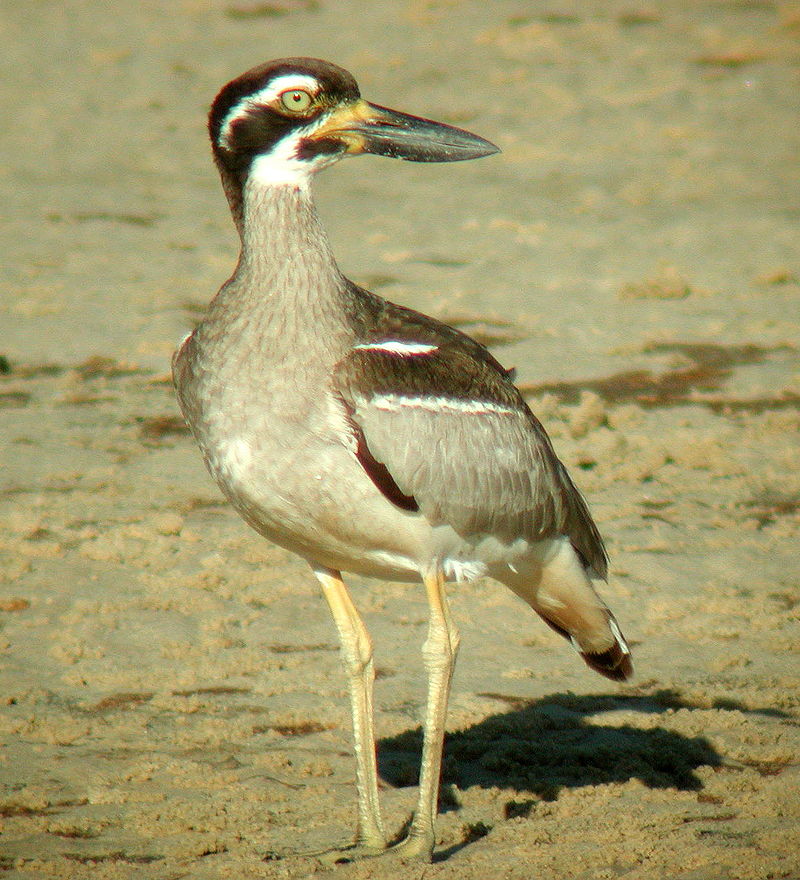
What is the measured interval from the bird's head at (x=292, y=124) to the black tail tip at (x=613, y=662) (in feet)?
6.65

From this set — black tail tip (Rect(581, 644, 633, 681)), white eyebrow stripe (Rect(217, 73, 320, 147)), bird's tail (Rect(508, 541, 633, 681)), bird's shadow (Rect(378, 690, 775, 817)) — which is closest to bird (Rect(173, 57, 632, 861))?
white eyebrow stripe (Rect(217, 73, 320, 147))

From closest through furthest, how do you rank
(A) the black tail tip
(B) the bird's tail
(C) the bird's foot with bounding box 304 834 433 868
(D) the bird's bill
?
(C) the bird's foot with bounding box 304 834 433 868 → (D) the bird's bill → (B) the bird's tail → (A) the black tail tip

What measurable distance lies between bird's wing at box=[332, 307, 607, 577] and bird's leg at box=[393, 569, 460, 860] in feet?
0.88

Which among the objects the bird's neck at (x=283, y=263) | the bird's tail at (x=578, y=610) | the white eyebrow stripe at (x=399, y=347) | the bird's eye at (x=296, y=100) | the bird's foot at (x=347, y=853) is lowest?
the bird's foot at (x=347, y=853)

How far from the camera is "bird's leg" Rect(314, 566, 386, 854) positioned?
4598mm

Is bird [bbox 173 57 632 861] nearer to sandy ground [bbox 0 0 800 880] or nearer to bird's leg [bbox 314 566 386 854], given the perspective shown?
bird's leg [bbox 314 566 386 854]

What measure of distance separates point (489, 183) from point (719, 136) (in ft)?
8.44

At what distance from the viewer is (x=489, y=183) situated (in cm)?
1220

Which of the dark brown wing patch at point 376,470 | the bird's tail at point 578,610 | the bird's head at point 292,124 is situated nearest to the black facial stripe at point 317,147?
the bird's head at point 292,124

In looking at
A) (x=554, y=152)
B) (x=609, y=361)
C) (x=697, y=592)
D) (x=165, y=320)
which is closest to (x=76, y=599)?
(x=697, y=592)

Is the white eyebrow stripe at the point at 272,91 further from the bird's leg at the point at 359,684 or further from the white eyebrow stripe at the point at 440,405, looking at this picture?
the bird's leg at the point at 359,684

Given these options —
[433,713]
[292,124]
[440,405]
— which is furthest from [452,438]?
[292,124]

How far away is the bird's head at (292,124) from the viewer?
4.46m

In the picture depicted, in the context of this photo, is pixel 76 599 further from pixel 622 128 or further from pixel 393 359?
pixel 622 128
